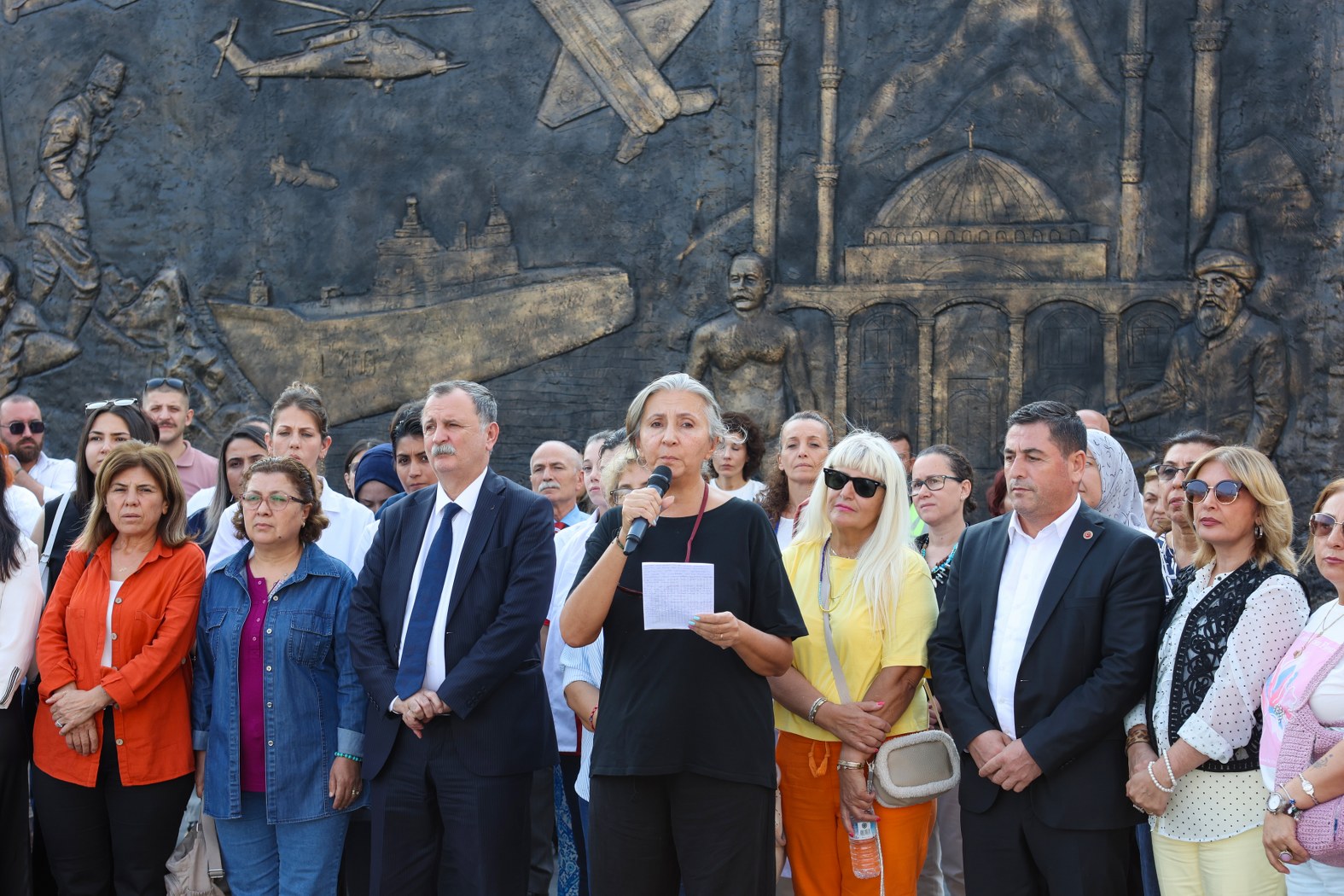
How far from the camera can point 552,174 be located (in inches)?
344

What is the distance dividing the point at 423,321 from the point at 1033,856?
6282 mm

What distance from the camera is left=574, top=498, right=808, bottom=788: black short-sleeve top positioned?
341 cm

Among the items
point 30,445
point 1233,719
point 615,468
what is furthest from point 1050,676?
point 30,445

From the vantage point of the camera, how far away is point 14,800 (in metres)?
4.53

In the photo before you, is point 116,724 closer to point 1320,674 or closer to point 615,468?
point 615,468

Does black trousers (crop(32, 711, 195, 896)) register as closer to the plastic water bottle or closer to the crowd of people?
the crowd of people

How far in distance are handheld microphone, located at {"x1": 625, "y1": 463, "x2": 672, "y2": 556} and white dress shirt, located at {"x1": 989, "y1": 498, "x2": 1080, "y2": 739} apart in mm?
1116

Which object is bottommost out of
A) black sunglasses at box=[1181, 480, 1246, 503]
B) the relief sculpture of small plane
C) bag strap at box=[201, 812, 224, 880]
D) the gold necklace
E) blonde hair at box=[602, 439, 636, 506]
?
bag strap at box=[201, 812, 224, 880]

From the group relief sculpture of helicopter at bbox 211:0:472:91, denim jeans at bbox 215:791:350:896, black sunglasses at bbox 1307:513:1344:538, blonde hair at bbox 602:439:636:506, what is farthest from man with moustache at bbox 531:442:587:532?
relief sculpture of helicopter at bbox 211:0:472:91

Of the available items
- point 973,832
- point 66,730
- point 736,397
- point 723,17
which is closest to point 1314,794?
point 973,832

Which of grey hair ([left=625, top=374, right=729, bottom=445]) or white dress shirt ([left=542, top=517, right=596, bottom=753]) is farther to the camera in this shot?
white dress shirt ([left=542, top=517, right=596, bottom=753])

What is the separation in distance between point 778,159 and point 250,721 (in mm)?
5304

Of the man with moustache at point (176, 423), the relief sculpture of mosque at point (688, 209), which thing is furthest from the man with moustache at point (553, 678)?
the relief sculpture of mosque at point (688, 209)

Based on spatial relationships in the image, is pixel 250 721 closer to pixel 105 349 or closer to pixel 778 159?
pixel 778 159
